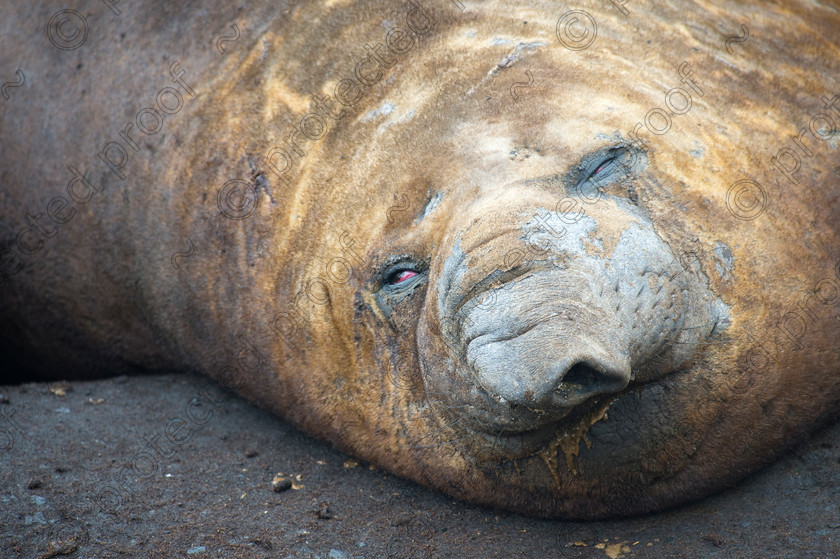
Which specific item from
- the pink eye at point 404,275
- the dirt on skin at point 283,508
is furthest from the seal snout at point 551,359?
the dirt on skin at point 283,508

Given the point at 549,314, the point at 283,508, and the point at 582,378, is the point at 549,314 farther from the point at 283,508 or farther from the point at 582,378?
the point at 283,508

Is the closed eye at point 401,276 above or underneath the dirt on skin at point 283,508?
above

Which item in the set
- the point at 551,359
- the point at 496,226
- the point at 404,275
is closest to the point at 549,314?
the point at 551,359

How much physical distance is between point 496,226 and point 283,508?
1.53 metres

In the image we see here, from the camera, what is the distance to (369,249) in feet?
11.8

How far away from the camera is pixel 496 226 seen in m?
2.89

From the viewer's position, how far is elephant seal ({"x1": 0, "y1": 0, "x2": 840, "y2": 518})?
2881 millimetres

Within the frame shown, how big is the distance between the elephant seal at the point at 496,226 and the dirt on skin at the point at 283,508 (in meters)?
0.12

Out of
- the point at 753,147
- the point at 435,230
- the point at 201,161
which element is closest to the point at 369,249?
the point at 435,230

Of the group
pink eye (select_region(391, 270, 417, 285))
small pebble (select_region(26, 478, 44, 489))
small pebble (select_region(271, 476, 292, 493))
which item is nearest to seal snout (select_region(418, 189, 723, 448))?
pink eye (select_region(391, 270, 417, 285))

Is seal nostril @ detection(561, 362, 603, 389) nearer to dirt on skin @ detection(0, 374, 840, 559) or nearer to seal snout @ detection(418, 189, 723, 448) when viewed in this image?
seal snout @ detection(418, 189, 723, 448)

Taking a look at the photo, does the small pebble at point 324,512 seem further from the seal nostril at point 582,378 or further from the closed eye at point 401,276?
the seal nostril at point 582,378

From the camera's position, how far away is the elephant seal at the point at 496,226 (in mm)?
2881

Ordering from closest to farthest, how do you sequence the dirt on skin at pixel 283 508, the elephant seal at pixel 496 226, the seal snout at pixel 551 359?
the seal snout at pixel 551 359 < the elephant seal at pixel 496 226 < the dirt on skin at pixel 283 508
